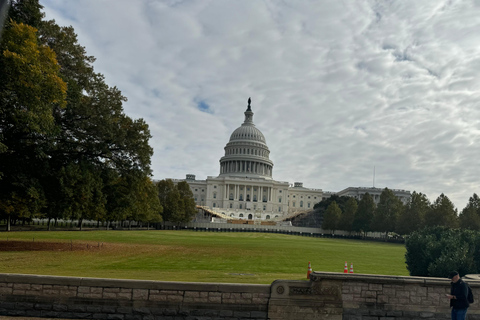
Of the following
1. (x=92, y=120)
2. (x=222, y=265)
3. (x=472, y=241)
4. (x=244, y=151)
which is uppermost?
(x=244, y=151)

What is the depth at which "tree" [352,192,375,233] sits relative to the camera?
90.3m

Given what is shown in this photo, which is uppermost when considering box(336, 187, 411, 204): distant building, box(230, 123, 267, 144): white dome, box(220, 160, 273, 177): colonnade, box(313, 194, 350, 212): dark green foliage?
box(230, 123, 267, 144): white dome

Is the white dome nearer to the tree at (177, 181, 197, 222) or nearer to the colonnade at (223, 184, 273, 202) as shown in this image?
the colonnade at (223, 184, 273, 202)

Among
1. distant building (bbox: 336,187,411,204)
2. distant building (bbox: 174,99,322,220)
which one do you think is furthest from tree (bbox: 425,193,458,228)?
distant building (bbox: 336,187,411,204)

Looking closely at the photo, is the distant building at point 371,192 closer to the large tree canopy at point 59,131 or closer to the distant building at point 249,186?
the distant building at point 249,186

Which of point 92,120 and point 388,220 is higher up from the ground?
point 92,120

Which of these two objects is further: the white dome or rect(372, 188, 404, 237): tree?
the white dome

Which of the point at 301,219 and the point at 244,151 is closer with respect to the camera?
the point at 301,219

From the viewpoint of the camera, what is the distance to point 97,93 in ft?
98.5

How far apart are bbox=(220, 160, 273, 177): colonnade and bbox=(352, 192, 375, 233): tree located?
84701 millimetres

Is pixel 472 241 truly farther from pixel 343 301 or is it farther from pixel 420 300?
pixel 343 301

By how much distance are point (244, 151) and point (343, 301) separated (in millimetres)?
164616

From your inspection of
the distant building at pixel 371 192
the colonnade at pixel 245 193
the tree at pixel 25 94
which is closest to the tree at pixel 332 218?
the colonnade at pixel 245 193

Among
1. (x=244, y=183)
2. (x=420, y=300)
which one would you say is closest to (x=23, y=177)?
(x=420, y=300)
